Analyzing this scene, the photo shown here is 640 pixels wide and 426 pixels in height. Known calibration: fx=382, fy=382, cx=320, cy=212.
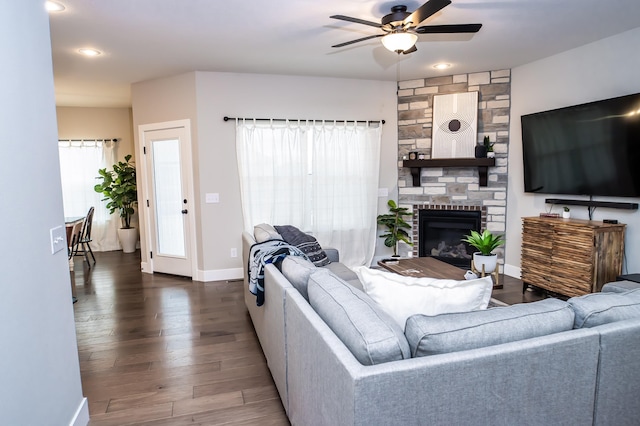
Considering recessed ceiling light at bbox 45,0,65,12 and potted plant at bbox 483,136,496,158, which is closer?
recessed ceiling light at bbox 45,0,65,12

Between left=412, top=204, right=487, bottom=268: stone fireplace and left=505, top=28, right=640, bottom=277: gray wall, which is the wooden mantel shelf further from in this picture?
left=412, top=204, right=487, bottom=268: stone fireplace

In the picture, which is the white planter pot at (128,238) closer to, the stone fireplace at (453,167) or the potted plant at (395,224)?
the potted plant at (395,224)

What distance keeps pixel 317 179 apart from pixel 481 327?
13.2 ft

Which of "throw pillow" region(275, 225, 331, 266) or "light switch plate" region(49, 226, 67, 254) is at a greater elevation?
"light switch plate" region(49, 226, 67, 254)

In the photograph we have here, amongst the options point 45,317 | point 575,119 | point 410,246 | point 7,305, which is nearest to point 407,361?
point 7,305

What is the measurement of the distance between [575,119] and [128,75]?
17.5 ft

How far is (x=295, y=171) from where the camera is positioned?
17.1 ft

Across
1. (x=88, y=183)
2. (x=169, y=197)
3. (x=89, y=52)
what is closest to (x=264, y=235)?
Result: (x=169, y=197)

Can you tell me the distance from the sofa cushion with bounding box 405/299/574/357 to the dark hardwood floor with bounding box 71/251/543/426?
1.26 metres

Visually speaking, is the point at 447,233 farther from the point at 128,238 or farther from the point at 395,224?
the point at 128,238

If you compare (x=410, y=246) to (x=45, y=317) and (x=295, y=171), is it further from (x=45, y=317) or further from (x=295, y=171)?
(x=45, y=317)

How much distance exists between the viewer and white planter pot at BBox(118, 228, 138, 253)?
22.9ft

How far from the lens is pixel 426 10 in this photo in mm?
2576

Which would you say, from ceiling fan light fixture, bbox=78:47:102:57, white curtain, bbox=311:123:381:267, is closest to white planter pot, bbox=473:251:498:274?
white curtain, bbox=311:123:381:267
